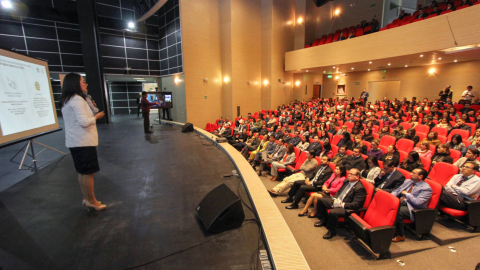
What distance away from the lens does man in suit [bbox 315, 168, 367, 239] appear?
2963 millimetres

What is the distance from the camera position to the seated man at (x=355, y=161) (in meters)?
4.04

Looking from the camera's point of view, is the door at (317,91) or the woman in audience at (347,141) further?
the door at (317,91)

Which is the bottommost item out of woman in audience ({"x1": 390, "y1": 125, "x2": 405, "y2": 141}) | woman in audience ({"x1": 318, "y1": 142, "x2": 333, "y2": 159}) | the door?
woman in audience ({"x1": 318, "y1": 142, "x2": 333, "y2": 159})

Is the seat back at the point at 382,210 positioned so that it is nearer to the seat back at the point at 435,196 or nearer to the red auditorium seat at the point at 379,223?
the red auditorium seat at the point at 379,223

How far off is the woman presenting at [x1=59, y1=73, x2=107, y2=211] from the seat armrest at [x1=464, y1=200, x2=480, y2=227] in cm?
453

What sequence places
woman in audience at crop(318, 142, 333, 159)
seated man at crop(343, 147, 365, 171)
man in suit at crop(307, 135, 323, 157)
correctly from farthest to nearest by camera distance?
1. man in suit at crop(307, 135, 323, 157)
2. woman in audience at crop(318, 142, 333, 159)
3. seated man at crop(343, 147, 365, 171)

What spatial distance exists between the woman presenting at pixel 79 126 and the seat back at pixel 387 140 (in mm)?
5793

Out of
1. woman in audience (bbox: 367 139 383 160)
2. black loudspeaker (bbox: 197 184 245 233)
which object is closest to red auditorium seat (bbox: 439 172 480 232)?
woman in audience (bbox: 367 139 383 160)

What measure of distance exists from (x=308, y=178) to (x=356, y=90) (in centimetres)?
1311

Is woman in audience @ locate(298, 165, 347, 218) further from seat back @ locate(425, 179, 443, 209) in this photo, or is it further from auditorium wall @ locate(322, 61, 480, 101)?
auditorium wall @ locate(322, 61, 480, 101)

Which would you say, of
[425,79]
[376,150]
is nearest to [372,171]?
[376,150]

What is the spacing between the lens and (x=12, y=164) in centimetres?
387

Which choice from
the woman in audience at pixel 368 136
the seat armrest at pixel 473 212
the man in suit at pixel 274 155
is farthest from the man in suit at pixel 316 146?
the seat armrest at pixel 473 212

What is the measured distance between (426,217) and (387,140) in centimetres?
288
